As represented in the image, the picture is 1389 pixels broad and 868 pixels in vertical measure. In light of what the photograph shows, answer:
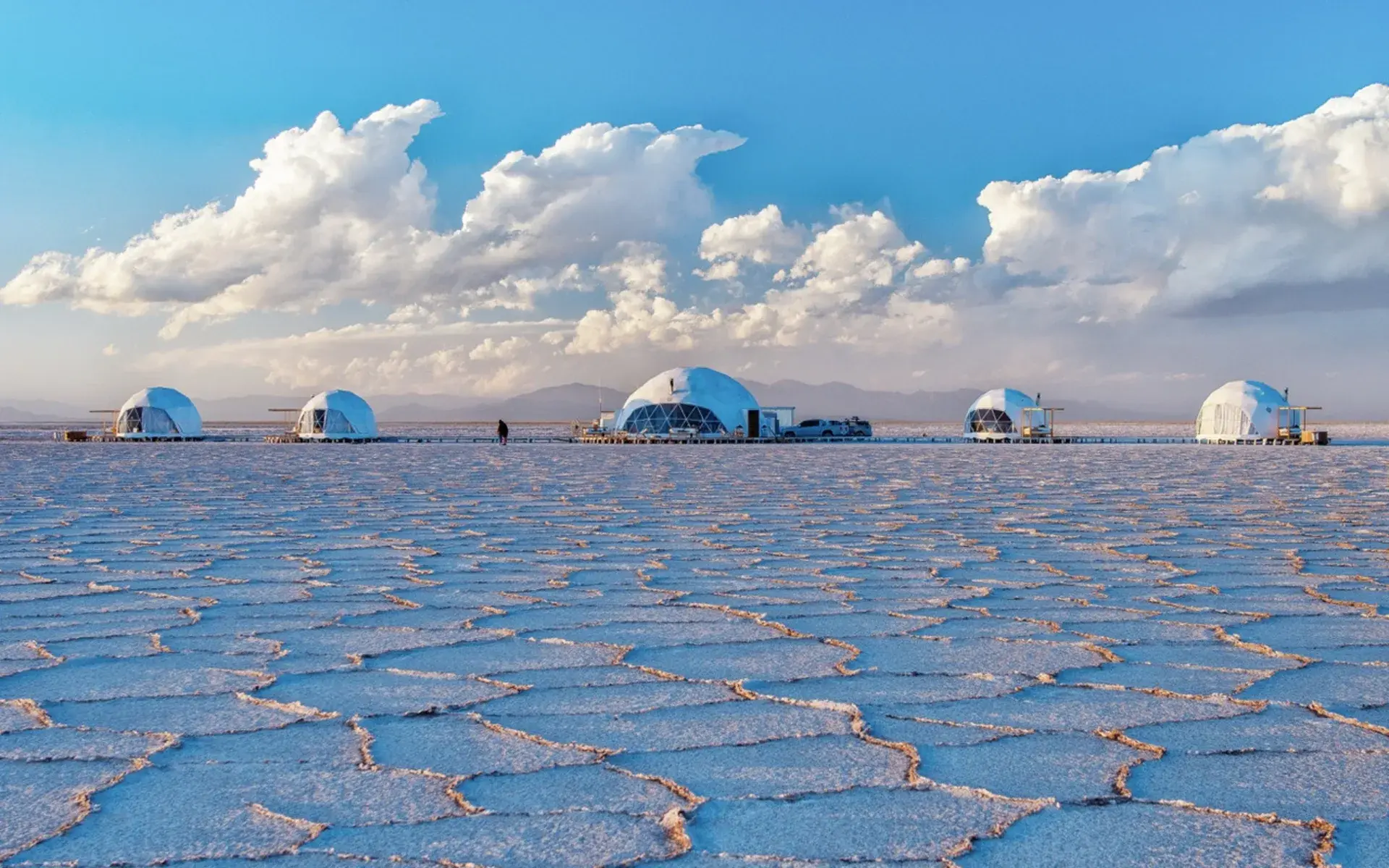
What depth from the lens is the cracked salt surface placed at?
8.11ft

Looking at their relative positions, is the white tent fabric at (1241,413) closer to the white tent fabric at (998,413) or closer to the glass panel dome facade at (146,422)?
the white tent fabric at (998,413)

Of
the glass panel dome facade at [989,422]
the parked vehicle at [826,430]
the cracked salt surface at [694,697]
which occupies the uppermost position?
the glass panel dome facade at [989,422]

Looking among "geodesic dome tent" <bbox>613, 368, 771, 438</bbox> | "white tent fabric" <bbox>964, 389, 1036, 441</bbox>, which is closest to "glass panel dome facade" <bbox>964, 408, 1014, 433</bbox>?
"white tent fabric" <bbox>964, 389, 1036, 441</bbox>

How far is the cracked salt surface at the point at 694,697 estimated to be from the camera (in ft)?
8.11

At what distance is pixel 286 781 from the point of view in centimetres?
279

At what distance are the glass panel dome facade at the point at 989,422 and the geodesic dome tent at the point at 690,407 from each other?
10.9 m

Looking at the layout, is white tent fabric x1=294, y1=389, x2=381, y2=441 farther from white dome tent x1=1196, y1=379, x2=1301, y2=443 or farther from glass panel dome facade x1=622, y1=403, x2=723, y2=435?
white dome tent x1=1196, y1=379, x2=1301, y2=443

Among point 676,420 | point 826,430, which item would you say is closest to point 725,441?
point 676,420

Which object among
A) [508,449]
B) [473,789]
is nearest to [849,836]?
[473,789]

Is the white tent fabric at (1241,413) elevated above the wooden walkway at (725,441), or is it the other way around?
the white tent fabric at (1241,413)

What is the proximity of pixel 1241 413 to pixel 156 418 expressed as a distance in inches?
1690

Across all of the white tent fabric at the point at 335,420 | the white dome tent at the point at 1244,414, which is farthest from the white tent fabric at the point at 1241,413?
the white tent fabric at the point at 335,420

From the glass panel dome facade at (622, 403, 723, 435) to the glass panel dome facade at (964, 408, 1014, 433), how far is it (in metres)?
13.1

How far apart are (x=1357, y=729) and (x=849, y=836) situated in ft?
5.35
